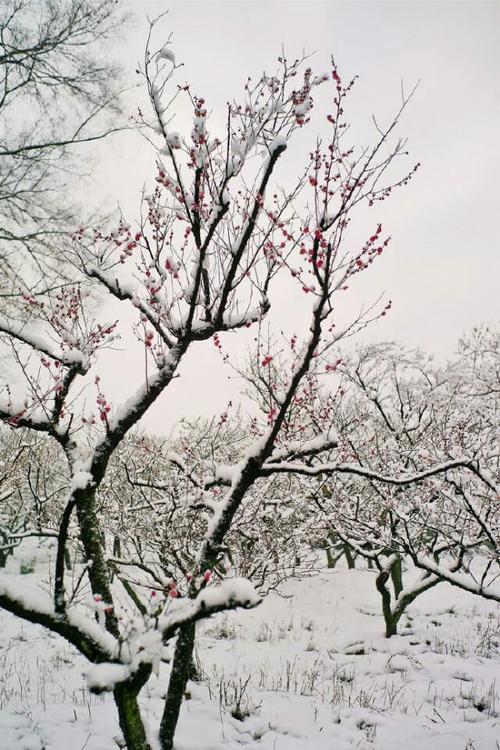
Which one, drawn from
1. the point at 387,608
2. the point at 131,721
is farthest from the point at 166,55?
the point at 387,608

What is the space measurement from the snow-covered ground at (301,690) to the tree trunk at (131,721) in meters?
0.62

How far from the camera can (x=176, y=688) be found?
12.7ft

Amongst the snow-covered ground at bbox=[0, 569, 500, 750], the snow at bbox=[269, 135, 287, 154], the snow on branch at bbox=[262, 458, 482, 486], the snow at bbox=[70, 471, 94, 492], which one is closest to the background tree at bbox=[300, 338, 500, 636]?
the snow on branch at bbox=[262, 458, 482, 486]

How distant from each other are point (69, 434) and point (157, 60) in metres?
3.36

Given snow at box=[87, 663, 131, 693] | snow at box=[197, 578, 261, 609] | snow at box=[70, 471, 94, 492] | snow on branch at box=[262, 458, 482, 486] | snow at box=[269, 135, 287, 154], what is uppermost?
snow at box=[269, 135, 287, 154]

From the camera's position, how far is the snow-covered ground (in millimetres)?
4758

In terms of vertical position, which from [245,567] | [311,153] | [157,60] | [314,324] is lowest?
[245,567]

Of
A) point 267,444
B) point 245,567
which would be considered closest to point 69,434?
point 267,444

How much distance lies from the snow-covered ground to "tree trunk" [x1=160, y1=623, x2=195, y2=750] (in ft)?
3.25

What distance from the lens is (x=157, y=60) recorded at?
311 centimetres

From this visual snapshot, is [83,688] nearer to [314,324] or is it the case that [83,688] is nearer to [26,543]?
[314,324]

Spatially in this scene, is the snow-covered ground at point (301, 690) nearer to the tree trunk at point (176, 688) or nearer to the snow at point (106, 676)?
the tree trunk at point (176, 688)

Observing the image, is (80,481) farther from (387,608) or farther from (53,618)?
(387,608)

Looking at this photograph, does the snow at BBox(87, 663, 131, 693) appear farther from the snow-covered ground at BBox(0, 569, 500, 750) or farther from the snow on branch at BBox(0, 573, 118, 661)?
the snow-covered ground at BBox(0, 569, 500, 750)
